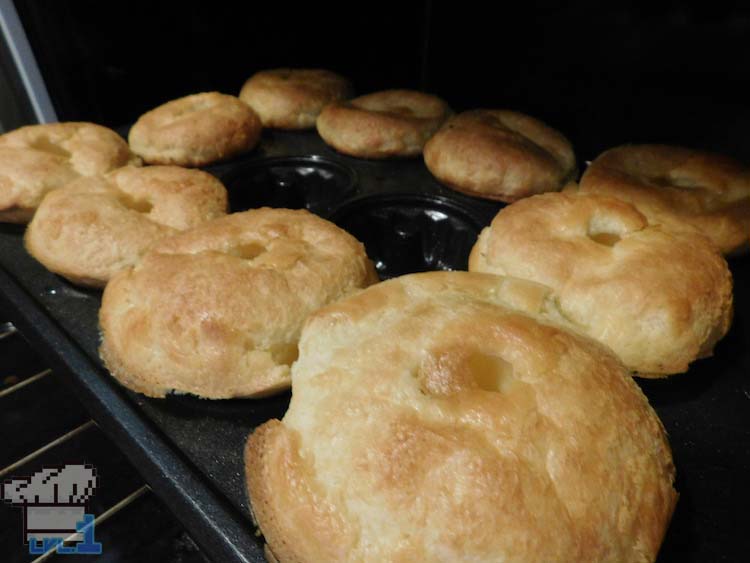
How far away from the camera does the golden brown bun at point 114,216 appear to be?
5.74ft

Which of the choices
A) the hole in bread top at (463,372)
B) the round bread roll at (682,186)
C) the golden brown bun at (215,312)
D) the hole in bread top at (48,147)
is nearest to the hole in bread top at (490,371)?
the hole in bread top at (463,372)

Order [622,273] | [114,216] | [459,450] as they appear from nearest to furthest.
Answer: [459,450] < [622,273] < [114,216]

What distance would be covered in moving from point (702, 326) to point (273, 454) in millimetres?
1141

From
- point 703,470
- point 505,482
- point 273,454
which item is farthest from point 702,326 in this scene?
point 273,454

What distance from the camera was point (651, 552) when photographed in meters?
0.97

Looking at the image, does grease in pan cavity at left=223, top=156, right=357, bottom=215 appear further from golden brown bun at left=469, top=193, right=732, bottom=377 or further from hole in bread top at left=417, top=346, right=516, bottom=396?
hole in bread top at left=417, top=346, right=516, bottom=396

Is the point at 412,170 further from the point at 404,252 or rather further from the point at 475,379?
the point at 475,379

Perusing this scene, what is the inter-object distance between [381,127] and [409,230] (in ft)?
1.65

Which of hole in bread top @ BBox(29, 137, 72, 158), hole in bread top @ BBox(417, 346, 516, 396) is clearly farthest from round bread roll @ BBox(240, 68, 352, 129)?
hole in bread top @ BBox(417, 346, 516, 396)

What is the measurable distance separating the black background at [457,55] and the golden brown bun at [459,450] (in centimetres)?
148

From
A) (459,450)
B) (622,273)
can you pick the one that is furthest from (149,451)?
(622,273)

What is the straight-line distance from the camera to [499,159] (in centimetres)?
211

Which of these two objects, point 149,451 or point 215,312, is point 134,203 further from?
point 149,451

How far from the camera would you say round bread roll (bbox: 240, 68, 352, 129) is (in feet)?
8.98
